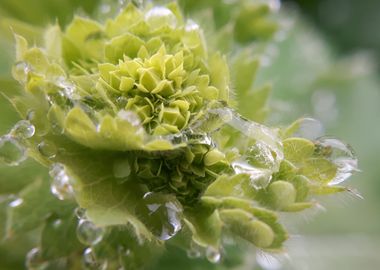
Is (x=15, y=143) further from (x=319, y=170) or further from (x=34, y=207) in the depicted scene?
(x=319, y=170)

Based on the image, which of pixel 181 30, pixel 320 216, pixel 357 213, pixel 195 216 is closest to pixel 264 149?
pixel 195 216

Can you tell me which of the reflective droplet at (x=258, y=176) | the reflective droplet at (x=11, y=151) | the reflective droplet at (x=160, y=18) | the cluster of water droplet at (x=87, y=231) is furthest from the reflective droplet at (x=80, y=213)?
the reflective droplet at (x=160, y=18)

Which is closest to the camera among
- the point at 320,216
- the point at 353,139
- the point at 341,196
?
the point at 341,196

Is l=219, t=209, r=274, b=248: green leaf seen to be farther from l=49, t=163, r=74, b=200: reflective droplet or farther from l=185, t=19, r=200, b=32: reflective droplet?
l=185, t=19, r=200, b=32: reflective droplet

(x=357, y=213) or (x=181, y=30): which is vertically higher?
(x=181, y=30)

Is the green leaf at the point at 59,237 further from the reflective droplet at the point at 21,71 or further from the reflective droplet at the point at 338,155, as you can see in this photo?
the reflective droplet at the point at 338,155

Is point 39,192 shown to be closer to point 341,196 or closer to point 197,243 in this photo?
point 197,243
